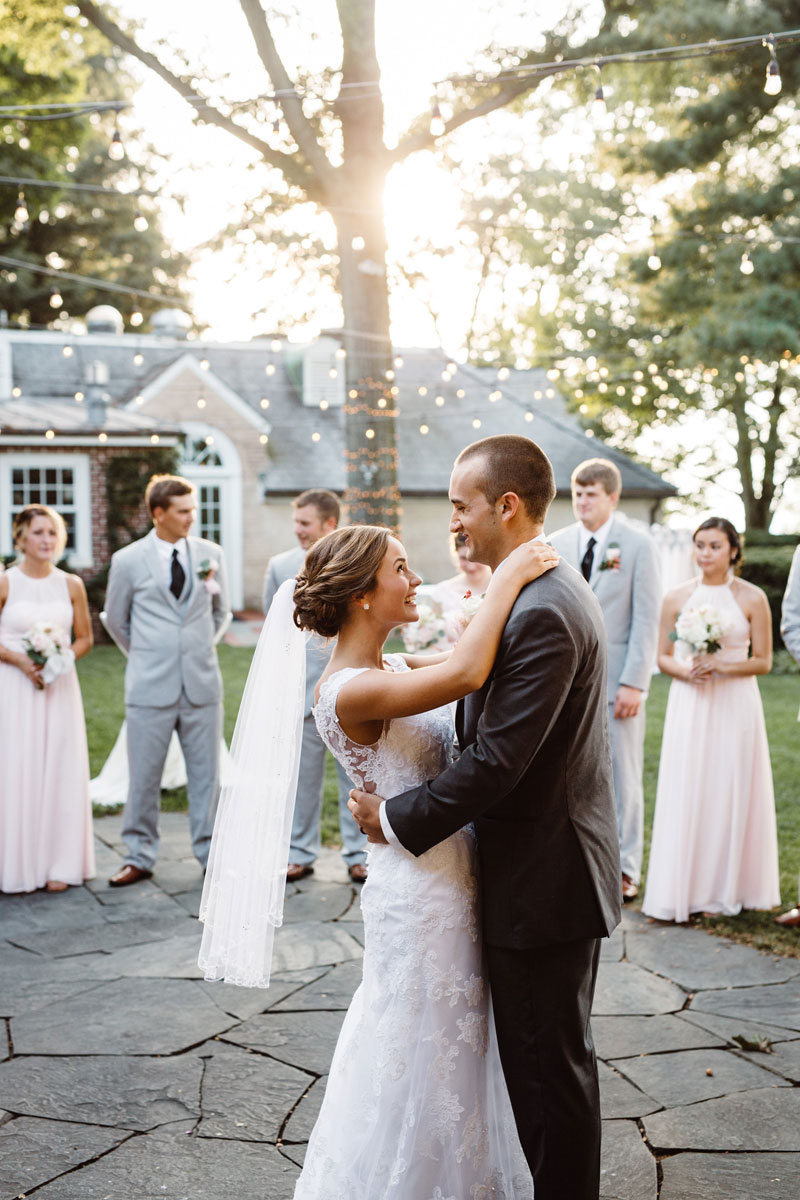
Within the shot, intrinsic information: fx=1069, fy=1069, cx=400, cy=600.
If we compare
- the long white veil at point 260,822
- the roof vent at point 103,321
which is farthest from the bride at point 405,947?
the roof vent at point 103,321

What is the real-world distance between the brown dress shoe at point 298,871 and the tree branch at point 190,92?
8.17 meters

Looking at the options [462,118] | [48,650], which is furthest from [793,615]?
[462,118]

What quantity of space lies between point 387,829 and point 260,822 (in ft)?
2.59

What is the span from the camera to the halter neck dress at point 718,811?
18.9 feet

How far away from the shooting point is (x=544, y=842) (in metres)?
2.69

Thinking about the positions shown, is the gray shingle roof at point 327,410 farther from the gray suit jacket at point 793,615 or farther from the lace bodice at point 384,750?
the lace bodice at point 384,750

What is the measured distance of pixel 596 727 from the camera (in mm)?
2781

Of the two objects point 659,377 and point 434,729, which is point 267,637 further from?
point 659,377

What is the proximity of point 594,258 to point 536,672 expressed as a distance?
24.2 m

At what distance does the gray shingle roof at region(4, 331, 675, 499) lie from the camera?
77.3 feet

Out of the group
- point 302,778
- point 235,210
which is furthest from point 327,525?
point 235,210

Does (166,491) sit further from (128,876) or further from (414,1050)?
(414,1050)

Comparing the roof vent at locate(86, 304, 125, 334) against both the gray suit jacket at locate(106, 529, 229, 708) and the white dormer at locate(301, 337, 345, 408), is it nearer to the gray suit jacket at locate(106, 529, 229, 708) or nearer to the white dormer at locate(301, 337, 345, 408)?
the white dormer at locate(301, 337, 345, 408)

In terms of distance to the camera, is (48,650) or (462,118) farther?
(462,118)
